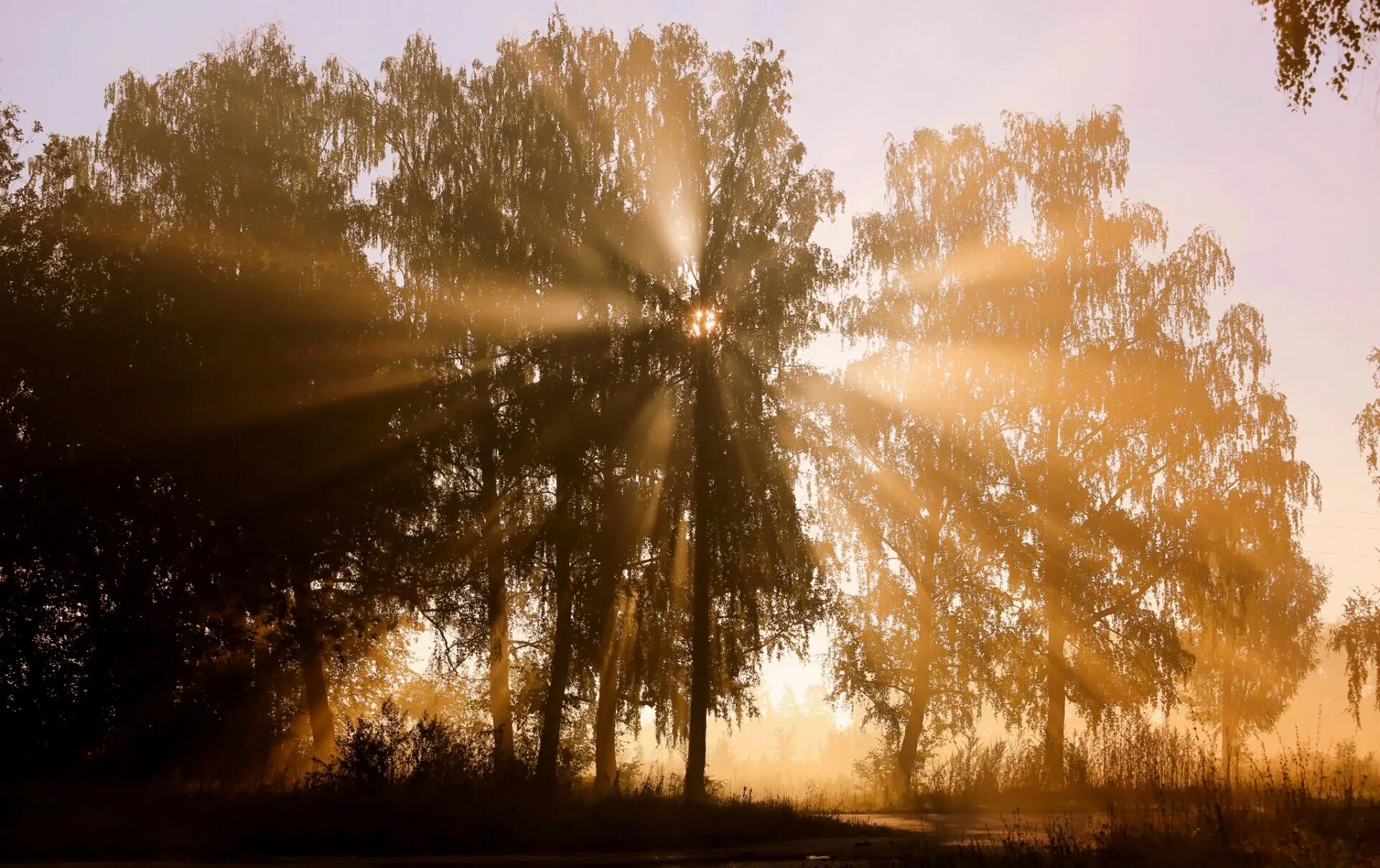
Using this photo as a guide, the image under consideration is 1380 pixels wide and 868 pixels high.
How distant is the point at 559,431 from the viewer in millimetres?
20219

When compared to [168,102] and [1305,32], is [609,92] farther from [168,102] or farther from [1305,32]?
[1305,32]

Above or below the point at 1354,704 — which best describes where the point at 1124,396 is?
above

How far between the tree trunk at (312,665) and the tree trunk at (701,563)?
290 inches

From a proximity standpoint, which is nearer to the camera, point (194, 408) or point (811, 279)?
point (194, 408)

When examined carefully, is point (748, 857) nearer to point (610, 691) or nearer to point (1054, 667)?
point (610, 691)

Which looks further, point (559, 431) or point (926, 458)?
point (926, 458)

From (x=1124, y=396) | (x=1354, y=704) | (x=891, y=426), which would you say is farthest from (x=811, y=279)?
(x=1354, y=704)

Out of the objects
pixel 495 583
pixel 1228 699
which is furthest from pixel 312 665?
pixel 1228 699

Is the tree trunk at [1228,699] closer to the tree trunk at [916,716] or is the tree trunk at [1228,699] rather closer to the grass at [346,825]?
the tree trunk at [916,716]

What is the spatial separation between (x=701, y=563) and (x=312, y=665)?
9.14 m

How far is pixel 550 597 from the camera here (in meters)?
22.1

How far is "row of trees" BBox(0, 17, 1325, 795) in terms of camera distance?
19078 mm

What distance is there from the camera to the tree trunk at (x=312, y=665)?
805 inches

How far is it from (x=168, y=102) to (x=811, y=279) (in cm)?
1547
